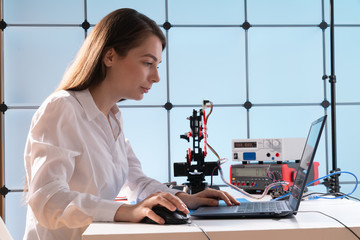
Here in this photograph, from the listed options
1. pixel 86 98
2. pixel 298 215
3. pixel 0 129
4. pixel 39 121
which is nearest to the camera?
pixel 298 215

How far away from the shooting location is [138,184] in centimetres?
178

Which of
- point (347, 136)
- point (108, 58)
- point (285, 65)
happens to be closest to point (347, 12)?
point (285, 65)

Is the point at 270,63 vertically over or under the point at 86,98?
over

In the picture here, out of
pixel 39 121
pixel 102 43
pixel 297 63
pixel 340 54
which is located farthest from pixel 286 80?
pixel 39 121

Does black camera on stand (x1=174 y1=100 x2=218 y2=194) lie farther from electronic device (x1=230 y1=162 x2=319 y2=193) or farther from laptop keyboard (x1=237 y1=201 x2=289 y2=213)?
laptop keyboard (x1=237 y1=201 x2=289 y2=213)

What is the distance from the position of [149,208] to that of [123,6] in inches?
116

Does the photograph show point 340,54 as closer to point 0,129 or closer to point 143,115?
point 143,115

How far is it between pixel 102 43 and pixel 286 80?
8.27 feet

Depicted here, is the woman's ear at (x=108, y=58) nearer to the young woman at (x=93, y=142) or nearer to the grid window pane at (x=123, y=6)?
the young woman at (x=93, y=142)

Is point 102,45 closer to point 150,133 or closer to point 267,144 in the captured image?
point 267,144

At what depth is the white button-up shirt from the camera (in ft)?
3.65

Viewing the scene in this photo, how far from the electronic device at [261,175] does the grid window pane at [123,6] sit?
1.81 metres

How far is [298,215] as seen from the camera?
114 cm

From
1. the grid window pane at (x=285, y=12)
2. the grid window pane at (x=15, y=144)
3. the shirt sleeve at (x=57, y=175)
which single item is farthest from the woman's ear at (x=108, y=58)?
the grid window pane at (x=285, y=12)
